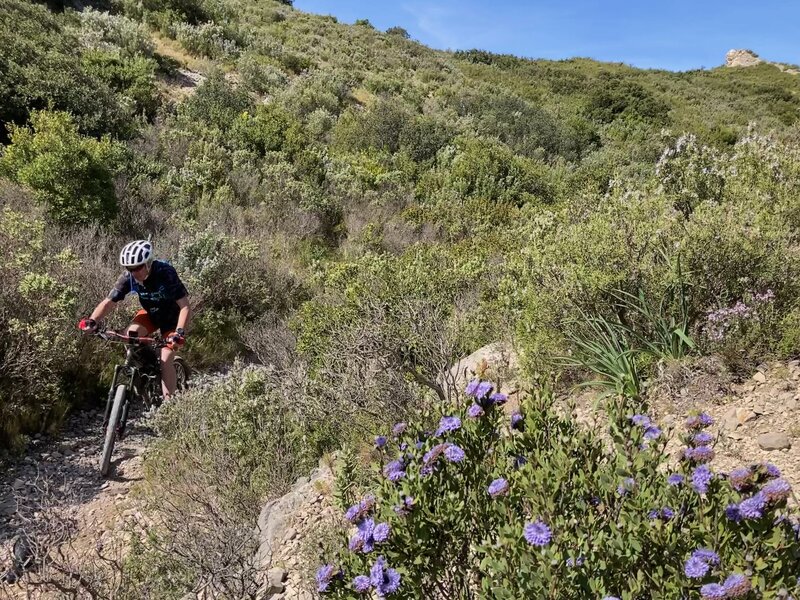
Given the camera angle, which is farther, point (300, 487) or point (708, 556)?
point (300, 487)

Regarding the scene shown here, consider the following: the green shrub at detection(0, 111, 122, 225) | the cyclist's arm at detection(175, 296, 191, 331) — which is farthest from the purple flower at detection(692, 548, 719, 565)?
the green shrub at detection(0, 111, 122, 225)

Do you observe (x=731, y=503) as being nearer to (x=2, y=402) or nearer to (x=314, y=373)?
(x=314, y=373)

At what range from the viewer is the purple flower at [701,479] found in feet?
4.96

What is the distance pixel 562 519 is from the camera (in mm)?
1506

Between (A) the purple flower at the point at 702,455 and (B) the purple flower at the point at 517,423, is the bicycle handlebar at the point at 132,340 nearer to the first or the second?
(B) the purple flower at the point at 517,423

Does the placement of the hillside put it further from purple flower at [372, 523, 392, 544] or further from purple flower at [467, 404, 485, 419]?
purple flower at [467, 404, 485, 419]

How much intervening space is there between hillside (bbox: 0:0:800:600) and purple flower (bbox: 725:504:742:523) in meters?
0.14

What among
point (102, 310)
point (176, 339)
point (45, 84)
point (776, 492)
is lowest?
point (176, 339)

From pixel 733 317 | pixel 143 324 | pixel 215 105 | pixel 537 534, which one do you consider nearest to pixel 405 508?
pixel 537 534

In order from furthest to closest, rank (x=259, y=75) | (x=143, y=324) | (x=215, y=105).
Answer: (x=259, y=75) → (x=215, y=105) → (x=143, y=324)

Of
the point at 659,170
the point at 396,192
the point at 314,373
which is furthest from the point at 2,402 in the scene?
the point at 396,192

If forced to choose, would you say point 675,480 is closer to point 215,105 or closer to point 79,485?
point 79,485

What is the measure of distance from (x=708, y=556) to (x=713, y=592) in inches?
5.3

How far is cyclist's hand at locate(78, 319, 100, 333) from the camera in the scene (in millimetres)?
4516
